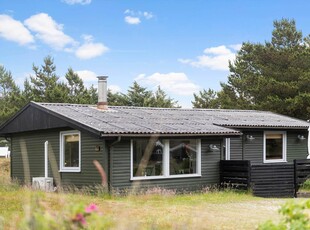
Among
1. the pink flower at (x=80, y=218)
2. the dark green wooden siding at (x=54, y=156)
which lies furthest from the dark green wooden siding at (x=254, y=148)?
the pink flower at (x=80, y=218)

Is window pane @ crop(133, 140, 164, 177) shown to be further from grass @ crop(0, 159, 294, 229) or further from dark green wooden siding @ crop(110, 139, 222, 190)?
grass @ crop(0, 159, 294, 229)

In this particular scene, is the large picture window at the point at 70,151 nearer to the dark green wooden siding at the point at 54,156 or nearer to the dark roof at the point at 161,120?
the dark green wooden siding at the point at 54,156

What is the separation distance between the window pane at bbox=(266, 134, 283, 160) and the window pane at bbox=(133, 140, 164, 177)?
610cm

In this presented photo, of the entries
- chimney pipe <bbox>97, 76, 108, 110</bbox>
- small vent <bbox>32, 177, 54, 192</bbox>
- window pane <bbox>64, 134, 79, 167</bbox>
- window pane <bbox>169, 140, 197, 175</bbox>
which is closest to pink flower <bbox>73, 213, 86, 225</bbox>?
window pane <bbox>169, 140, 197, 175</bbox>

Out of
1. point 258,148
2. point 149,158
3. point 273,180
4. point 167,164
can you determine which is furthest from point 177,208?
point 258,148

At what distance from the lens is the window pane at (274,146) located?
20906 mm

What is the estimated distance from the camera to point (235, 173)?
1727 cm

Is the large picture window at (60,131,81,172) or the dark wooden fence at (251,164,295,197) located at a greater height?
the large picture window at (60,131,81,172)

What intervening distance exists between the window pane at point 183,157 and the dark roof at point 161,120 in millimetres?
552

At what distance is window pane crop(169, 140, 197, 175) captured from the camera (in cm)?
1678

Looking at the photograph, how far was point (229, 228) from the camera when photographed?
9086mm

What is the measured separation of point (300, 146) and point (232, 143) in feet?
13.0

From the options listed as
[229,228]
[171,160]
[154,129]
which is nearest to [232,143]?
[171,160]

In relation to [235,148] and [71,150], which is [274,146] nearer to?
[235,148]
